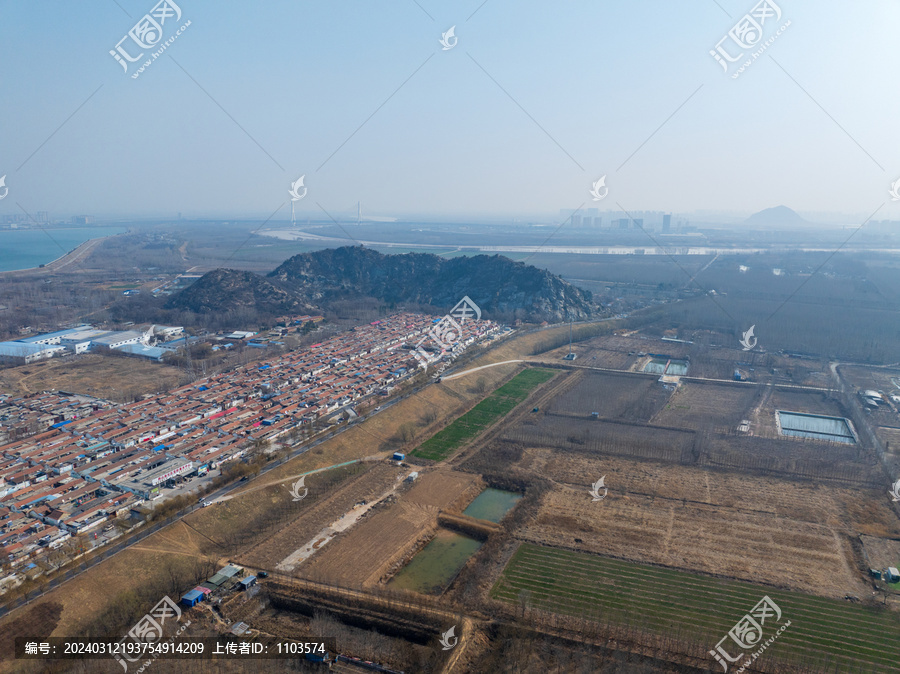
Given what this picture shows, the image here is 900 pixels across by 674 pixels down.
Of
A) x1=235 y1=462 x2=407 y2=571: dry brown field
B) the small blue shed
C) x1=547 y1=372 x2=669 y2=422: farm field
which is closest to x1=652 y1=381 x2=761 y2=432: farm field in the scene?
x1=547 y1=372 x2=669 y2=422: farm field

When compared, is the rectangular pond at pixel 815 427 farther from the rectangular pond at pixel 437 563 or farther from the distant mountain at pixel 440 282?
the distant mountain at pixel 440 282

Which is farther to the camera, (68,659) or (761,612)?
(761,612)

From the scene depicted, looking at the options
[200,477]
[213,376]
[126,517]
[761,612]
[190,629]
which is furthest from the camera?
[213,376]

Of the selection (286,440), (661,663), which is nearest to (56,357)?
(286,440)

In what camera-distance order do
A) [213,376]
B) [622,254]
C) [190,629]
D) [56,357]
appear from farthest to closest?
[622,254]
[56,357]
[213,376]
[190,629]

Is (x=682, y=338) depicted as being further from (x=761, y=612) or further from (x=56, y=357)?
(x=56, y=357)

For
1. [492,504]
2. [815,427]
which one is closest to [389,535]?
[492,504]
